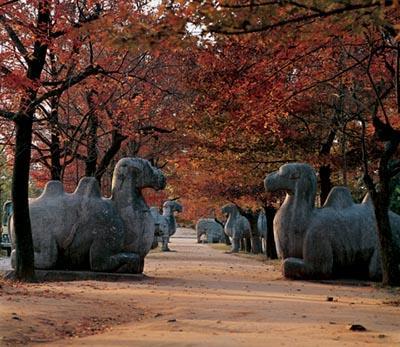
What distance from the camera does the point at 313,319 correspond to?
314 inches

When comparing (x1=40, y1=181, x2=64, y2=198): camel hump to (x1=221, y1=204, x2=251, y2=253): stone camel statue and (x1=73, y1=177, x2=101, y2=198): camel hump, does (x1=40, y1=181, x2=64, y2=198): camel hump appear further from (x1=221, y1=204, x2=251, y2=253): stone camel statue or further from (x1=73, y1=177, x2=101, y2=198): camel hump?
(x1=221, y1=204, x2=251, y2=253): stone camel statue

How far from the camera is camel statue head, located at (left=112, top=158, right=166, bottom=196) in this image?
15638mm

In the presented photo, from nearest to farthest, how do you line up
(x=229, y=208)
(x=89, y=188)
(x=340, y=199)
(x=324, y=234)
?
(x=324, y=234) < (x=89, y=188) < (x=340, y=199) < (x=229, y=208)

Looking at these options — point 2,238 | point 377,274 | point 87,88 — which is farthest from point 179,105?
point 2,238

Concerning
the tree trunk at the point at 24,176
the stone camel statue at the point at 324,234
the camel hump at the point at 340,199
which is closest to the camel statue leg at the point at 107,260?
the tree trunk at the point at 24,176

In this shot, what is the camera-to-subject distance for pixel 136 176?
1568cm

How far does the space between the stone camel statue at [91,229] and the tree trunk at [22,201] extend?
1.74 m

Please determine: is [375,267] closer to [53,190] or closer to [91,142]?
[53,190]

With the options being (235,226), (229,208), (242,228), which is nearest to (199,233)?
(242,228)

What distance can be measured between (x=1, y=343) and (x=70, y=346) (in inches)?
25.6

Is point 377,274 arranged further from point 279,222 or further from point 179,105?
point 179,105

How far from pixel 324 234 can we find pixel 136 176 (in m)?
4.86

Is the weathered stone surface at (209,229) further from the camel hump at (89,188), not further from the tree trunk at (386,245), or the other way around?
the tree trunk at (386,245)

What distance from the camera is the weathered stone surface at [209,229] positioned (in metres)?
60.7
